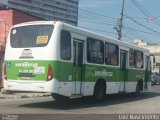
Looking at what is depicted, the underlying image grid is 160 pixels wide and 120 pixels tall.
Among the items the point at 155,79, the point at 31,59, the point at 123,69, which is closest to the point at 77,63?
the point at 31,59

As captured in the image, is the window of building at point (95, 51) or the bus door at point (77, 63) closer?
the bus door at point (77, 63)

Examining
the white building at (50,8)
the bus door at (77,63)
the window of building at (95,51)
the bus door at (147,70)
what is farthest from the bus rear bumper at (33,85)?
the white building at (50,8)

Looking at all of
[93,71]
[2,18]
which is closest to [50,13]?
[2,18]

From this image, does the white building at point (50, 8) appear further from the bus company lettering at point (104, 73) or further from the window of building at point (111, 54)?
the bus company lettering at point (104, 73)

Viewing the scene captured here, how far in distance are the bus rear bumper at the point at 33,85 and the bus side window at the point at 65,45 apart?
1159mm

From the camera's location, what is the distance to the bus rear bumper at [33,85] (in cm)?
1706

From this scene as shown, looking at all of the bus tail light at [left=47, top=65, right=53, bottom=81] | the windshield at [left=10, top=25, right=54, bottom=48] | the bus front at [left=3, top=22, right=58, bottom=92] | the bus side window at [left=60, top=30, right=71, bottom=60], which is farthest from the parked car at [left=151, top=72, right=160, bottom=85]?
the bus tail light at [left=47, top=65, right=53, bottom=81]

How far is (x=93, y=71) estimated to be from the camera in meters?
20.0

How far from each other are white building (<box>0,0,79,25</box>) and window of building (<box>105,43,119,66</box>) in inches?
678

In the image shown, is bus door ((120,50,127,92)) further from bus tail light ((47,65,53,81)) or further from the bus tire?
bus tail light ((47,65,53,81))

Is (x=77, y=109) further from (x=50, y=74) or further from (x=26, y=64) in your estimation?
(x=26, y=64)

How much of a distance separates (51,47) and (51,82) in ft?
4.29

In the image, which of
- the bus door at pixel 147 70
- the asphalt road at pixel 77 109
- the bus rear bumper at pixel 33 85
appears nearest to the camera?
the asphalt road at pixel 77 109

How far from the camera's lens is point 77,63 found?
18.7m
